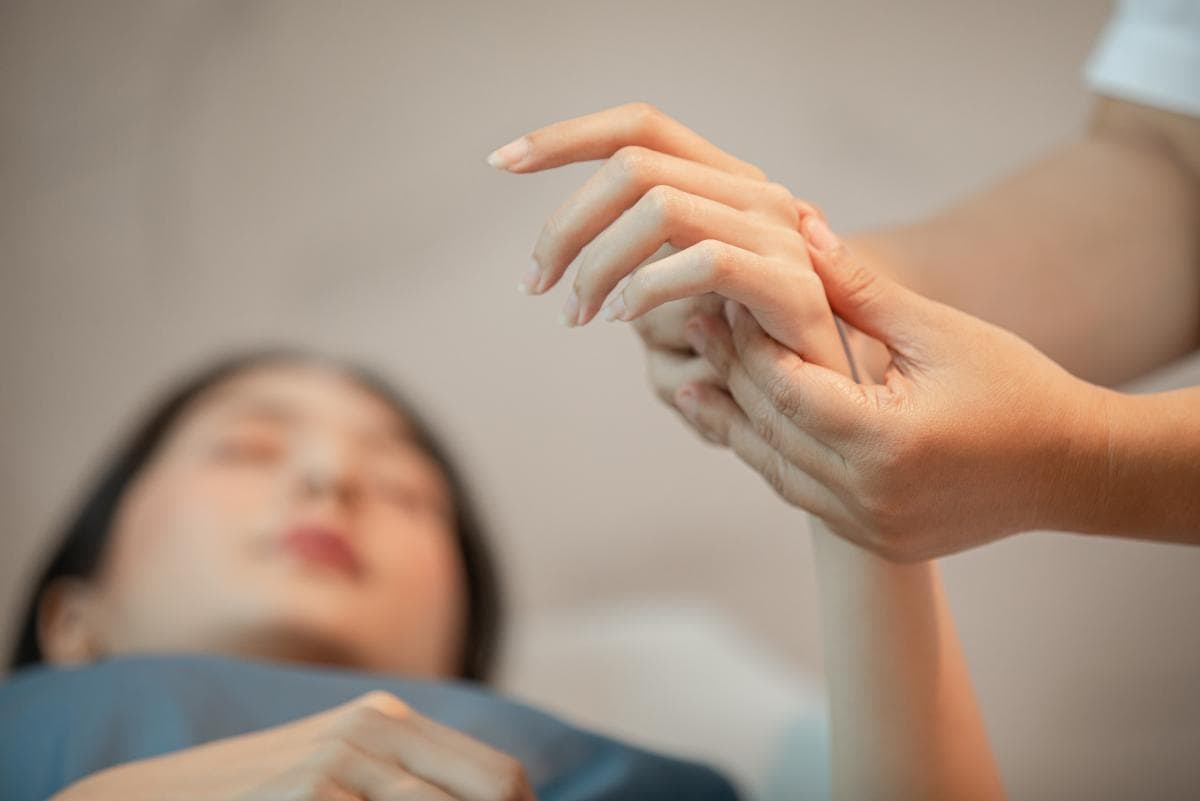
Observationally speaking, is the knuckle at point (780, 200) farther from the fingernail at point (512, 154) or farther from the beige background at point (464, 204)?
the beige background at point (464, 204)

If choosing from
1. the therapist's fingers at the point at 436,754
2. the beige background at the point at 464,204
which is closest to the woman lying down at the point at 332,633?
the therapist's fingers at the point at 436,754

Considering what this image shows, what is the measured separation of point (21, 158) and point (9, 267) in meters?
0.11

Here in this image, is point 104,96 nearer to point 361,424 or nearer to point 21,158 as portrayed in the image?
point 21,158

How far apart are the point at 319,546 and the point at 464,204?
0.52 m

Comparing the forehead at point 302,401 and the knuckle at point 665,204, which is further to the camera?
the forehead at point 302,401

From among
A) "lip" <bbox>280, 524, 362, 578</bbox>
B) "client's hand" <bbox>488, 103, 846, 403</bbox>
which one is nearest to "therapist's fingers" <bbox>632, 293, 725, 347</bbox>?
"client's hand" <bbox>488, 103, 846, 403</bbox>

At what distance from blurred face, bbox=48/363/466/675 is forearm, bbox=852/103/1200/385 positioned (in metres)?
0.47

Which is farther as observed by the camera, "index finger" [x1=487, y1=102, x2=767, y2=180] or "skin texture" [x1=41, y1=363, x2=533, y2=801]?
"skin texture" [x1=41, y1=363, x2=533, y2=801]

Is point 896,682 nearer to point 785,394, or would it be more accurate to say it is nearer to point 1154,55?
point 785,394

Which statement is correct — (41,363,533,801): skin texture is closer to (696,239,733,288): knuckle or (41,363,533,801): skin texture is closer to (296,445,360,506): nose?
(296,445,360,506): nose

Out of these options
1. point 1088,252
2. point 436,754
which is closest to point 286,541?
point 436,754

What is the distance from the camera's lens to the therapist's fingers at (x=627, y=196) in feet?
1.58

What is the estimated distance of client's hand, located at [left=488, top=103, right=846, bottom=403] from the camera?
0.45 m

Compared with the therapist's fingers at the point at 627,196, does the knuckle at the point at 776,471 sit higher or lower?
lower
